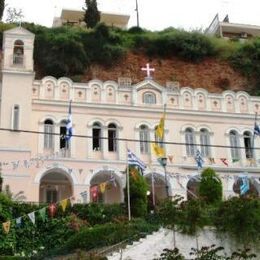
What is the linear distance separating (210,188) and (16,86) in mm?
12982

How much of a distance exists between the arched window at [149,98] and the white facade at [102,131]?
0.06 m

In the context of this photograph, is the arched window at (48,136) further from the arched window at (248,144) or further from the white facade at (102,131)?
the arched window at (248,144)

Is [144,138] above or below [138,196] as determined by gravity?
above

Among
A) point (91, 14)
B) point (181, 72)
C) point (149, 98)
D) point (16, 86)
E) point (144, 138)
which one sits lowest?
point (144, 138)

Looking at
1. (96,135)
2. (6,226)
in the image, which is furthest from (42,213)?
(96,135)

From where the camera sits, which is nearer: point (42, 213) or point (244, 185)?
point (42, 213)

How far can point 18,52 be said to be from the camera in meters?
37.5

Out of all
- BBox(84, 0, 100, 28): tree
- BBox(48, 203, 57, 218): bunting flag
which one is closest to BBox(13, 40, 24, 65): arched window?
BBox(48, 203, 57, 218): bunting flag

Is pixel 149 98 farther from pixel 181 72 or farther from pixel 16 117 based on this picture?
pixel 181 72

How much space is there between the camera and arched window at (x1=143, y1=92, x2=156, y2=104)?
38.1m

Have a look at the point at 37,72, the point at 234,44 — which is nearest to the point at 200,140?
the point at 37,72

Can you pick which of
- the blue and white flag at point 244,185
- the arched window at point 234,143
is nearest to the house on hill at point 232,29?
the arched window at point 234,143

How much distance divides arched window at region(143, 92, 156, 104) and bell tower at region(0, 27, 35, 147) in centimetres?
733

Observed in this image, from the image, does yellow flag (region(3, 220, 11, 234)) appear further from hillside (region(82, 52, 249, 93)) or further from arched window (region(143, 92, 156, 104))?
hillside (region(82, 52, 249, 93))
